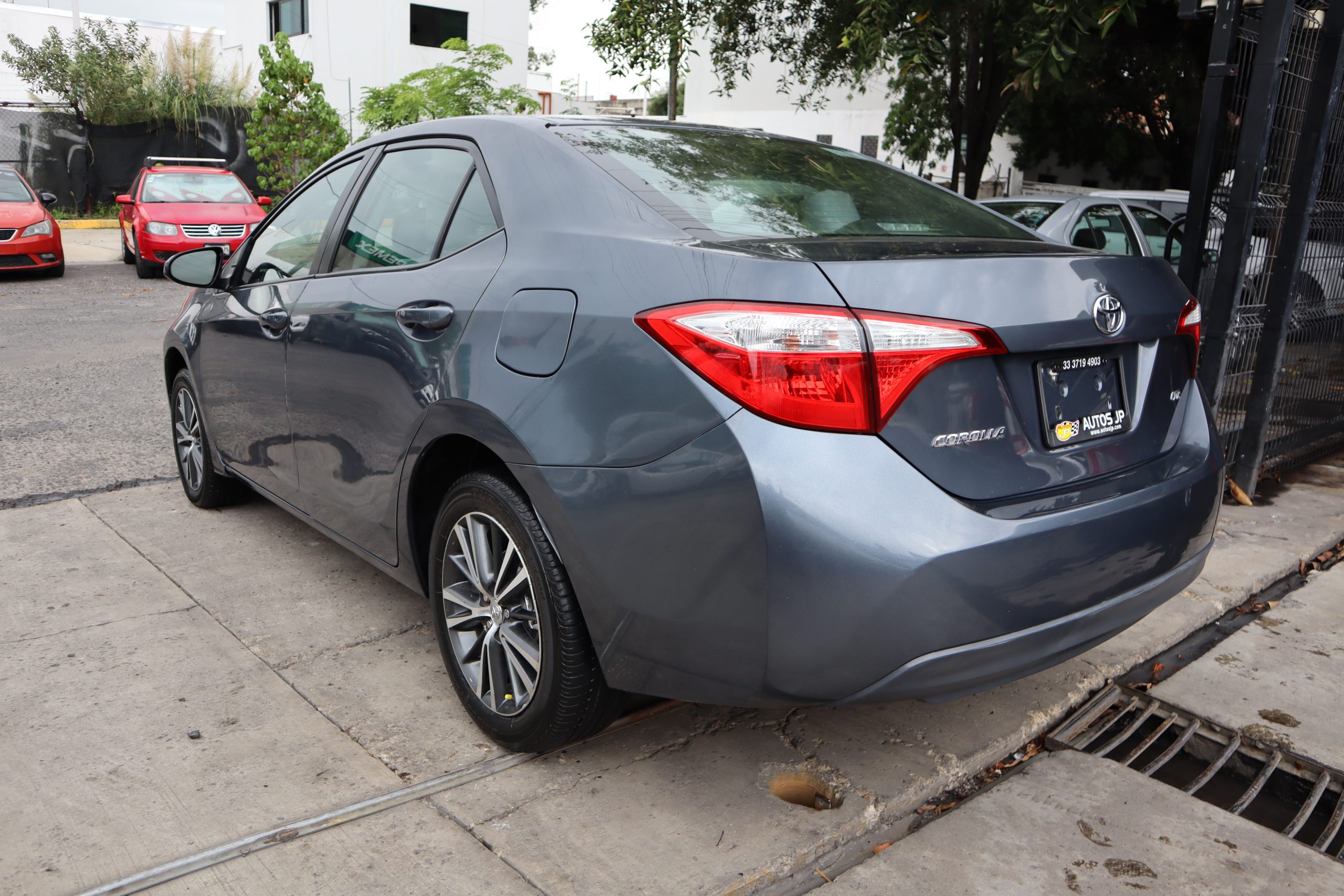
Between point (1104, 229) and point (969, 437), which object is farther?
point (1104, 229)

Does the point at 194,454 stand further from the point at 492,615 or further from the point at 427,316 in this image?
the point at 492,615

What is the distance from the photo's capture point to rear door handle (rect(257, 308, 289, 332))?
3.57m

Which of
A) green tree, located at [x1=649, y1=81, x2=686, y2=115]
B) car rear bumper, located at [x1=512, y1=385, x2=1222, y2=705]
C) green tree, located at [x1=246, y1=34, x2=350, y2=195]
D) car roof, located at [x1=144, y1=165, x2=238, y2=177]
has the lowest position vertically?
car rear bumper, located at [x1=512, y1=385, x2=1222, y2=705]

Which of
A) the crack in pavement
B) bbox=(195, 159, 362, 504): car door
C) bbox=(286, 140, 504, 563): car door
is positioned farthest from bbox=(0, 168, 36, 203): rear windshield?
bbox=(286, 140, 504, 563): car door

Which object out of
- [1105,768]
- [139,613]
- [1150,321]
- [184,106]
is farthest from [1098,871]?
[184,106]

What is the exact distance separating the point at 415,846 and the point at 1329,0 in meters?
5.24

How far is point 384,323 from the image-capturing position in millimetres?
2998

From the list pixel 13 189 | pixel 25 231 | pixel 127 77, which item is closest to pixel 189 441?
pixel 25 231

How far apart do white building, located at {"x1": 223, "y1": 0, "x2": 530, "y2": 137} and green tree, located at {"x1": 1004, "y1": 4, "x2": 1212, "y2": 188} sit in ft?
50.3

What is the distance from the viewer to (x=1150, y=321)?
256 centimetres

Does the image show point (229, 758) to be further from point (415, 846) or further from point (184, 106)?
point (184, 106)

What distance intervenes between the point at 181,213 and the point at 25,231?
2012 millimetres

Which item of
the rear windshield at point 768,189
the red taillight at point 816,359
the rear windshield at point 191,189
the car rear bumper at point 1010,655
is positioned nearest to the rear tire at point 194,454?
the rear windshield at point 768,189

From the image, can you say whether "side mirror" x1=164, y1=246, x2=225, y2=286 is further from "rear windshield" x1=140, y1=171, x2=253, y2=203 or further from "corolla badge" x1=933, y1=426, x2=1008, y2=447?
"rear windshield" x1=140, y1=171, x2=253, y2=203
